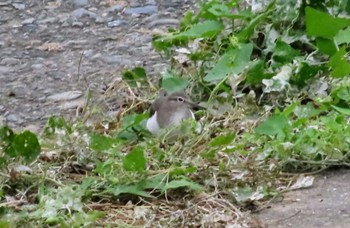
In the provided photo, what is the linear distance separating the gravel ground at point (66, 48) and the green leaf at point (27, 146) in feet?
3.35

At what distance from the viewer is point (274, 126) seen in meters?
4.28

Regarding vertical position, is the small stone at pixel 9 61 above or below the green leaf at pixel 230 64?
below

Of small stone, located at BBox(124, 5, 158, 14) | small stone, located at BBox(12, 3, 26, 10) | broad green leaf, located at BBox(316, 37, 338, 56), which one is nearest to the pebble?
small stone, located at BBox(124, 5, 158, 14)

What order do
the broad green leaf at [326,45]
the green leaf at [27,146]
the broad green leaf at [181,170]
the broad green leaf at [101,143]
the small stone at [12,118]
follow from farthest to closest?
1. the small stone at [12,118]
2. the broad green leaf at [326,45]
3. the broad green leaf at [101,143]
4. the green leaf at [27,146]
5. the broad green leaf at [181,170]

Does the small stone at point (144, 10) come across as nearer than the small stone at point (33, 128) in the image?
No

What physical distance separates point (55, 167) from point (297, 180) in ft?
3.04

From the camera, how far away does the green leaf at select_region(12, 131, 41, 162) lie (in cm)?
410

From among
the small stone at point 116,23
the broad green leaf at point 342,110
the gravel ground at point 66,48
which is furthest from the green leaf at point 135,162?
the small stone at point 116,23

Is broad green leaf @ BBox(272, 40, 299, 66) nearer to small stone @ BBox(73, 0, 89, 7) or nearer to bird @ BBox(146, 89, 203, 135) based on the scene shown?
bird @ BBox(146, 89, 203, 135)

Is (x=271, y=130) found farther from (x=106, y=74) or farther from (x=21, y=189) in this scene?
(x=106, y=74)

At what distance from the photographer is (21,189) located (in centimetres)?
398

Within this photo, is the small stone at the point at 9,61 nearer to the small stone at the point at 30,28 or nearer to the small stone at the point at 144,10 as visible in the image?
the small stone at the point at 30,28

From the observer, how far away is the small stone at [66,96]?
5594 millimetres

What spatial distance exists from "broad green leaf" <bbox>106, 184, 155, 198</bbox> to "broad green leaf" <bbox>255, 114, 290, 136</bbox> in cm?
65
